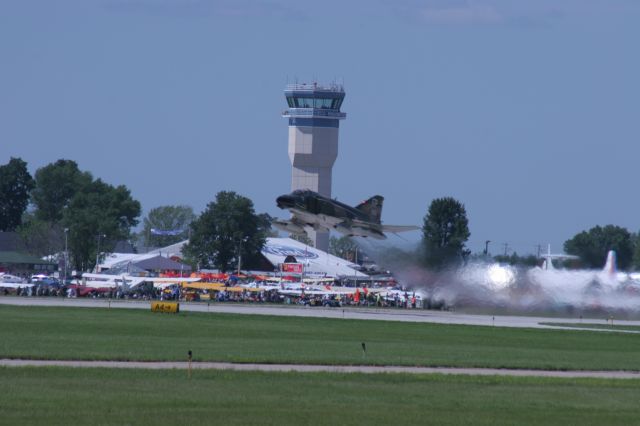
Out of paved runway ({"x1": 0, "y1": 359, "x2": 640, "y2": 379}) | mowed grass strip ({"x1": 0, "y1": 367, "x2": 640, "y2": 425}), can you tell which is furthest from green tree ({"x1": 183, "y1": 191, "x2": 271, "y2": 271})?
mowed grass strip ({"x1": 0, "y1": 367, "x2": 640, "y2": 425})

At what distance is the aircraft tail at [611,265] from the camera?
66.4m

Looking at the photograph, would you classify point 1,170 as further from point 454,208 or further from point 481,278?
point 481,278

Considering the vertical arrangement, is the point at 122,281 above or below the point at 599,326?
above

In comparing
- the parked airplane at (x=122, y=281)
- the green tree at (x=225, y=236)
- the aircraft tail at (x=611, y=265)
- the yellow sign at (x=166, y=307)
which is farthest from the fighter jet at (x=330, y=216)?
the green tree at (x=225, y=236)

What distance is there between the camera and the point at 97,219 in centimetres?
15775

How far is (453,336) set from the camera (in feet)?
183

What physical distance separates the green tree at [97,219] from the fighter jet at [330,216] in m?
83.4

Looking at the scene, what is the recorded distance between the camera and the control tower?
594ft

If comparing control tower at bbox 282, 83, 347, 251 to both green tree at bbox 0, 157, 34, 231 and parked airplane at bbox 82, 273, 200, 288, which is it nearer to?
green tree at bbox 0, 157, 34, 231

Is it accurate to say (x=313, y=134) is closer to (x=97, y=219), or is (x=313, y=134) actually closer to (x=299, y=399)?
(x=97, y=219)

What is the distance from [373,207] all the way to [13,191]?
133557mm

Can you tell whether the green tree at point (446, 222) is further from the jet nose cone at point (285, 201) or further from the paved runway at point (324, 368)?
the paved runway at point (324, 368)

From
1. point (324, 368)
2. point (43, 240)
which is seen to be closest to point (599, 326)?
point (324, 368)

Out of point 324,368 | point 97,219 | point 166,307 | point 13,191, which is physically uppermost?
point 13,191
